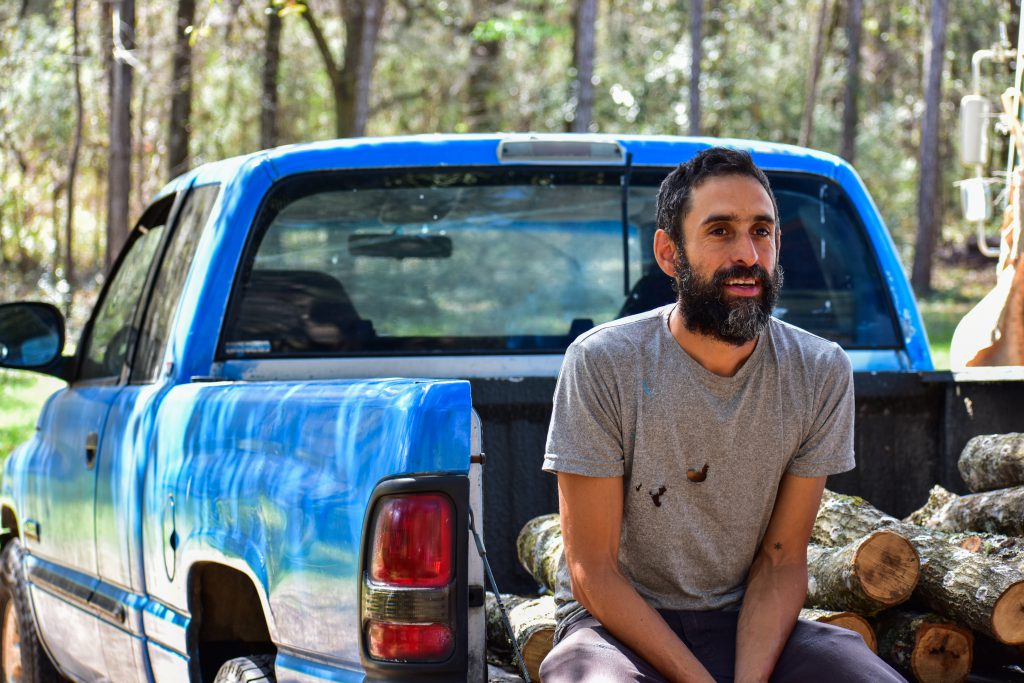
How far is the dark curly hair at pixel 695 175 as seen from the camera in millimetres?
3260

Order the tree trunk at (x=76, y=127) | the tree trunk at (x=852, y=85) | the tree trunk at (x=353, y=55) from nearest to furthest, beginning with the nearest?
1. the tree trunk at (x=76, y=127)
2. the tree trunk at (x=353, y=55)
3. the tree trunk at (x=852, y=85)

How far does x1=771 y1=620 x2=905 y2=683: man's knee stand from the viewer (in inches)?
116

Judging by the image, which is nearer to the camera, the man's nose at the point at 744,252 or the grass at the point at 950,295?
the man's nose at the point at 744,252

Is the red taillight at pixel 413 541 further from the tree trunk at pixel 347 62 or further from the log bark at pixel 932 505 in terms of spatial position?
the tree trunk at pixel 347 62

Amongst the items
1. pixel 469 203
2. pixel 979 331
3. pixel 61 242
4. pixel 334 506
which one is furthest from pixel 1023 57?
pixel 61 242

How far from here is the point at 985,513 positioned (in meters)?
3.69

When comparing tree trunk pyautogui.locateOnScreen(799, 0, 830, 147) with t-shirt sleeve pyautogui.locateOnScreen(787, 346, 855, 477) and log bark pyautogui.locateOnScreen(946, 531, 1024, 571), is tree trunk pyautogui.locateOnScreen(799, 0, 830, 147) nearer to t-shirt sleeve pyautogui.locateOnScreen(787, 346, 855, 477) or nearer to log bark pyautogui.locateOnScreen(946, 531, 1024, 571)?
log bark pyautogui.locateOnScreen(946, 531, 1024, 571)

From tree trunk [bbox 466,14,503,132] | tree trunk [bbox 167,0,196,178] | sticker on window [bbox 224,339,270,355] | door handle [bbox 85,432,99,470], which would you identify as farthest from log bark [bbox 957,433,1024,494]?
tree trunk [bbox 466,14,503,132]

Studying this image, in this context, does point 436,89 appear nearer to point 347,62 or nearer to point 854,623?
point 347,62

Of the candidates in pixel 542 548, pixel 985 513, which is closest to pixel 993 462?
pixel 985 513

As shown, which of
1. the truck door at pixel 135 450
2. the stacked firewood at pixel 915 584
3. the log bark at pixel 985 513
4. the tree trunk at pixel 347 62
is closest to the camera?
the stacked firewood at pixel 915 584

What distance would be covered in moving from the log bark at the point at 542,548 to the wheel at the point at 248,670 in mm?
724

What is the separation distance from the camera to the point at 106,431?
14.8ft

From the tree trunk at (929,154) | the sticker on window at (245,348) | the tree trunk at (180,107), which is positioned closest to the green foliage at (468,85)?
the tree trunk at (180,107)
